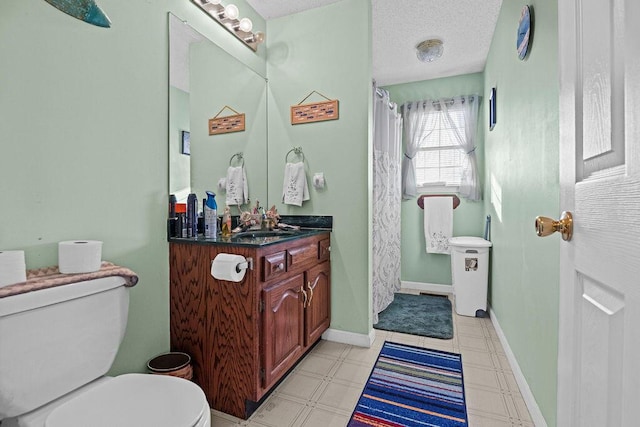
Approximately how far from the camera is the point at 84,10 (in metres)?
1.24

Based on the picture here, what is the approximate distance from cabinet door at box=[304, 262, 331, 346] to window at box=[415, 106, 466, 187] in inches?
81.1

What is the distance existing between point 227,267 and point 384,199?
1.91 meters

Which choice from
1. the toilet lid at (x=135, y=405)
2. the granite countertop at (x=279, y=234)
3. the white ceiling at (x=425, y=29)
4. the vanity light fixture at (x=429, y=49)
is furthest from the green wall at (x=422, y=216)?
the toilet lid at (x=135, y=405)

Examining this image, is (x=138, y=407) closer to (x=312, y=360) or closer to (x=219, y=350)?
(x=219, y=350)

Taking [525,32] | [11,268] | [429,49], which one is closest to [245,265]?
[11,268]

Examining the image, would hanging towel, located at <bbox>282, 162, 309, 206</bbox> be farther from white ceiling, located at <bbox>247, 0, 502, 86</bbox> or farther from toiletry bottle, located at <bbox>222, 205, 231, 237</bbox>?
white ceiling, located at <bbox>247, 0, 502, 86</bbox>

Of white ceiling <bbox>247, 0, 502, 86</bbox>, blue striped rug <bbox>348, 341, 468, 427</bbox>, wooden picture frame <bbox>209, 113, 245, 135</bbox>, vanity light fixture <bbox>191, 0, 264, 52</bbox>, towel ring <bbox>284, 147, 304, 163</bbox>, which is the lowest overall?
blue striped rug <bbox>348, 341, 468, 427</bbox>

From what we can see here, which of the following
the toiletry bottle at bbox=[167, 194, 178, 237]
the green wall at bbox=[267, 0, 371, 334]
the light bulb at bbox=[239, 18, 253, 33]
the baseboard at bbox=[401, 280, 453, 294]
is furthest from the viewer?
the baseboard at bbox=[401, 280, 453, 294]

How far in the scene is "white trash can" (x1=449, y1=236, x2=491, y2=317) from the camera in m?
2.95

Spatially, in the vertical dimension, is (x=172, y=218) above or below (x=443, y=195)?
below

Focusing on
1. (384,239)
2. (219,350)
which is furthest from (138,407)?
(384,239)

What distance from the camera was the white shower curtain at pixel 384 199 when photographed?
286 centimetres

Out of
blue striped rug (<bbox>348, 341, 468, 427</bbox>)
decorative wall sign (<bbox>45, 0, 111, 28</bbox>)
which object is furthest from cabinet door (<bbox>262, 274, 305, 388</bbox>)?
decorative wall sign (<bbox>45, 0, 111, 28</bbox>)

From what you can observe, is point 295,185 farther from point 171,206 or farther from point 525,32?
point 525,32
